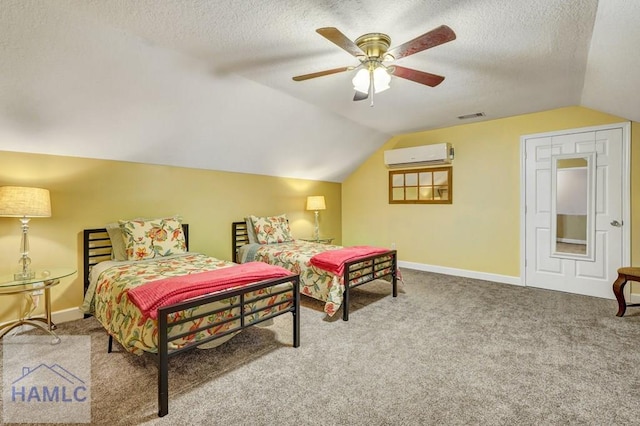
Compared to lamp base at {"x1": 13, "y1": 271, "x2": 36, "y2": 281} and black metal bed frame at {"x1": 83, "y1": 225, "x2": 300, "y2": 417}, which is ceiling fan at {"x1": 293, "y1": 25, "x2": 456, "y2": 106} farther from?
lamp base at {"x1": 13, "y1": 271, "x2": 36, "y2": 281}

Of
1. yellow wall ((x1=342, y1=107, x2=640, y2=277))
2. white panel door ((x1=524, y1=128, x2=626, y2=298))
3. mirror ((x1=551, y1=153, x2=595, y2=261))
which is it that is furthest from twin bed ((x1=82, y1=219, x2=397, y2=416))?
mirror ((x1=551, y1=153, x2=595, y2=261))

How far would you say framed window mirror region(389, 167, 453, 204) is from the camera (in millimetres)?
4801

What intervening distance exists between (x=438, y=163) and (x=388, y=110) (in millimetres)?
1423

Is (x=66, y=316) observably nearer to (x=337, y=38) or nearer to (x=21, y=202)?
Result: (x=21, y=202)

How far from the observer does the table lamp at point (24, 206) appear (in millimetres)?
2311

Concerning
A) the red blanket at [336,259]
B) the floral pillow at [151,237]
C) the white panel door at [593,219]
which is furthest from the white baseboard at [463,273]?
the floral pillow at [151,237]

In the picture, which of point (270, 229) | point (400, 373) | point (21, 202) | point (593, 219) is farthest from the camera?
point (270, 229)

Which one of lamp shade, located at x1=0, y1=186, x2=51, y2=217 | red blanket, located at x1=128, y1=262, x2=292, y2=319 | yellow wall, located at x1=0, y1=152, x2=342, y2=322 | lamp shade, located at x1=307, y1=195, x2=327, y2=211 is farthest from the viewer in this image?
lamp shade, located at x1=307, y1=195, x2=327, y2=211

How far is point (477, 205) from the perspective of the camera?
14.7ft

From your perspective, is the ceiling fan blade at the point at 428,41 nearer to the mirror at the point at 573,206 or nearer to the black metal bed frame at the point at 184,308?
the black metal bed frame at the point at 184,308

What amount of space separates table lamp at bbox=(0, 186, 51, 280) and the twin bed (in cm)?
49

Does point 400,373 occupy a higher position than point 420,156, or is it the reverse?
point 420,156

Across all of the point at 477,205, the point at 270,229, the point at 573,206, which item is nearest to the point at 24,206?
the point at 270,229

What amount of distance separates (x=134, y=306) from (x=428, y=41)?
8.05 ft
